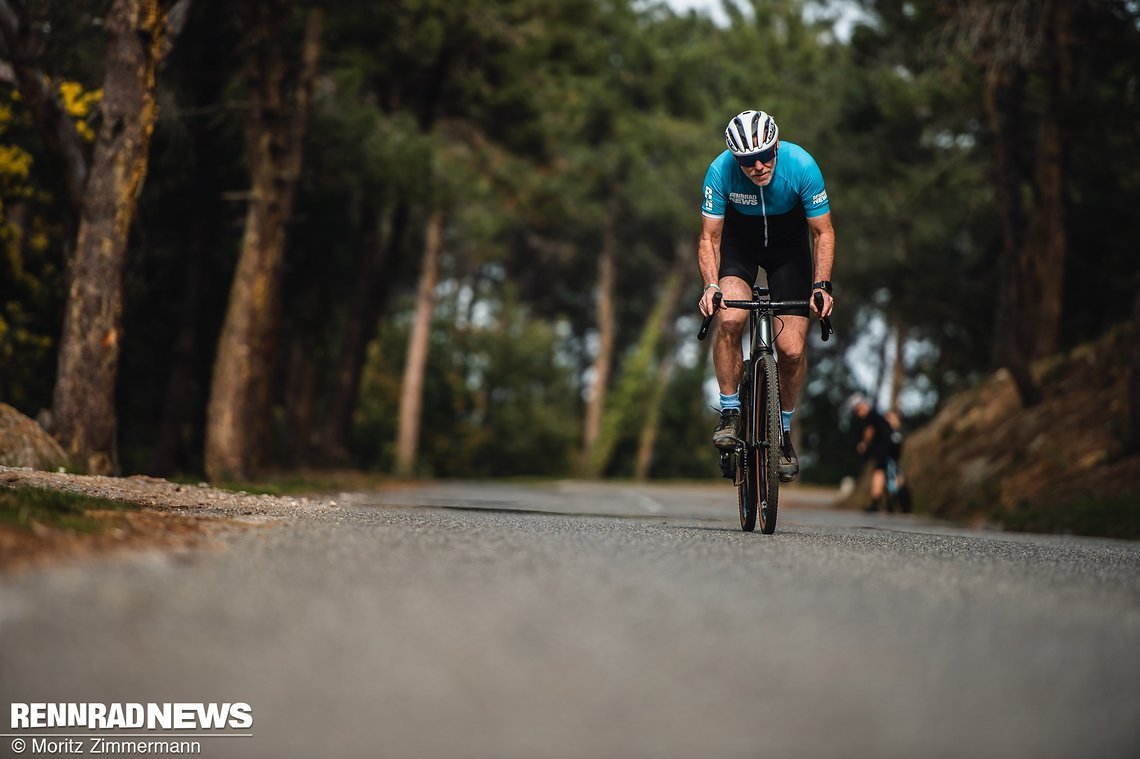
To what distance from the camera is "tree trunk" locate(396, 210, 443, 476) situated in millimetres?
33375

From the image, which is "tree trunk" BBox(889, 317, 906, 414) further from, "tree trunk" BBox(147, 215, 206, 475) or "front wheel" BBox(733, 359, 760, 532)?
"front wheel" BBox(733, 359, 760, 532)

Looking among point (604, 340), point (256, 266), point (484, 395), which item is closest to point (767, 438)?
point (256, 266)

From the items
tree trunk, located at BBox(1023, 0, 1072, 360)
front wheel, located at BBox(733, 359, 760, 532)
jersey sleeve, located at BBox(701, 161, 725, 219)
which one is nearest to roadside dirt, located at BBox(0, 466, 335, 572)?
front wheel, located at BBox(733, 359, 760, 532)

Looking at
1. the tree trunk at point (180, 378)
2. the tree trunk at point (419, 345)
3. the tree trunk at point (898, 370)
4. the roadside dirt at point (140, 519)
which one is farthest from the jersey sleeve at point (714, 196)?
the tree trunk at point (898, 370)

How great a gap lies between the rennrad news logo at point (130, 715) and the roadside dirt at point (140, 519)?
800 mm

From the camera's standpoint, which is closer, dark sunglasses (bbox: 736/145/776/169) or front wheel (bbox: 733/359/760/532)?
dark sunglasses (bbox: 736/145/776/169)

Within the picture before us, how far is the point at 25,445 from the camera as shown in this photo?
1096 cm

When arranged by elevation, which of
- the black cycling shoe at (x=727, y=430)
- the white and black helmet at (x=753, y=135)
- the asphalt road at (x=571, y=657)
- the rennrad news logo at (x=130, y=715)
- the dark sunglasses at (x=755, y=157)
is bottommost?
the rennrad news logo at (x=130, y=715)

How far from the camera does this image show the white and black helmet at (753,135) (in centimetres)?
748

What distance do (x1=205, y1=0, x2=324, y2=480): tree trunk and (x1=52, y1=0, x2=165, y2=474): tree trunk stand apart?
4.63m

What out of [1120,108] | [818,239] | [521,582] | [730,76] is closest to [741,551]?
[521,582]

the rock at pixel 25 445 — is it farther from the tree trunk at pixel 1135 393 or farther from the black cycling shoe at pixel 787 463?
the tree trunk at pixel 1135 393

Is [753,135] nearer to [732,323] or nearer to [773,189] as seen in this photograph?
[773,189]

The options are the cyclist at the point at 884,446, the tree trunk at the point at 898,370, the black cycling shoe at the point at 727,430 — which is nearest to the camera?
the black cycling shoe at the point at 727,430
